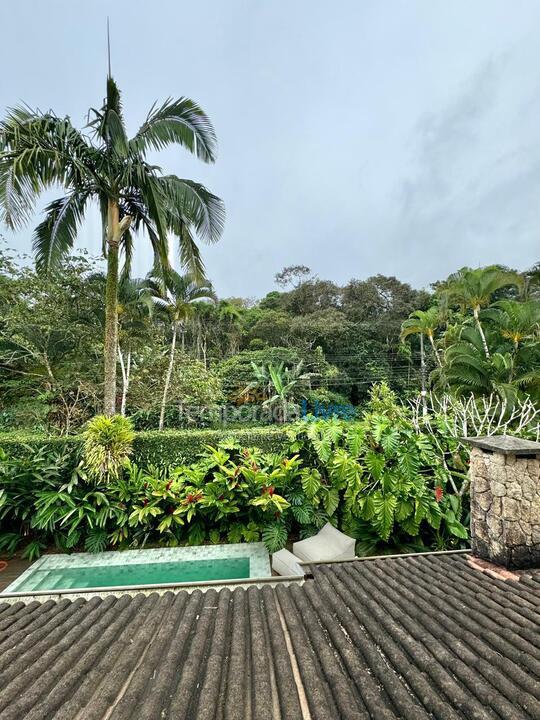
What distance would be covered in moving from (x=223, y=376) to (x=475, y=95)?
24101 millimetres

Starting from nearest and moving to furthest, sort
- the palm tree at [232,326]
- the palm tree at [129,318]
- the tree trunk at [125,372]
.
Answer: the palm tree at [129,318] → the tree trunk at [125,372] → the palm tree at [232,326]

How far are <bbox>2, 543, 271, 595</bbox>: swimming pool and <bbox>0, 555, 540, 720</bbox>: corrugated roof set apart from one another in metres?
3.03

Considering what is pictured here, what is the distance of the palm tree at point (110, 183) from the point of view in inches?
249

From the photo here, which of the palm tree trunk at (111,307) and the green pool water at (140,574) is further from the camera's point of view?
the palm tree trunk at (111,307)

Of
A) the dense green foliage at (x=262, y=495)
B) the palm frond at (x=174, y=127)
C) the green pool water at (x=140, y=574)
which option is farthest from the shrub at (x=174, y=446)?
the palm frond at (x=174, y=127)

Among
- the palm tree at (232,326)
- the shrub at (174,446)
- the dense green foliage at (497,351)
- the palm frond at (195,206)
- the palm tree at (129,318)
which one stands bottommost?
the shrub at (174,446)

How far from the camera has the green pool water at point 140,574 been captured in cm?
575

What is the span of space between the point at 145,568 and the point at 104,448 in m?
2.26

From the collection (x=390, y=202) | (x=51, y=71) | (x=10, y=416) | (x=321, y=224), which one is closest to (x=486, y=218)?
(x=390, y=202)

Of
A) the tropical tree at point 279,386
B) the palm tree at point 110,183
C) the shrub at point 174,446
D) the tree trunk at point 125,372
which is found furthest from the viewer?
the tropical tree at point 279,386

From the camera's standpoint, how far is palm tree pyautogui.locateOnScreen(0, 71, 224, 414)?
249 inches

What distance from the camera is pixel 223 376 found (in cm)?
2122

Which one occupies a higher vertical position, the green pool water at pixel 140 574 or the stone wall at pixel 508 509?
the stone wall at pixel 508 509

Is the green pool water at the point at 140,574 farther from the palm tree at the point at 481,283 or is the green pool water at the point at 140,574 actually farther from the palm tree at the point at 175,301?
the palm tree at the point at 481,283
